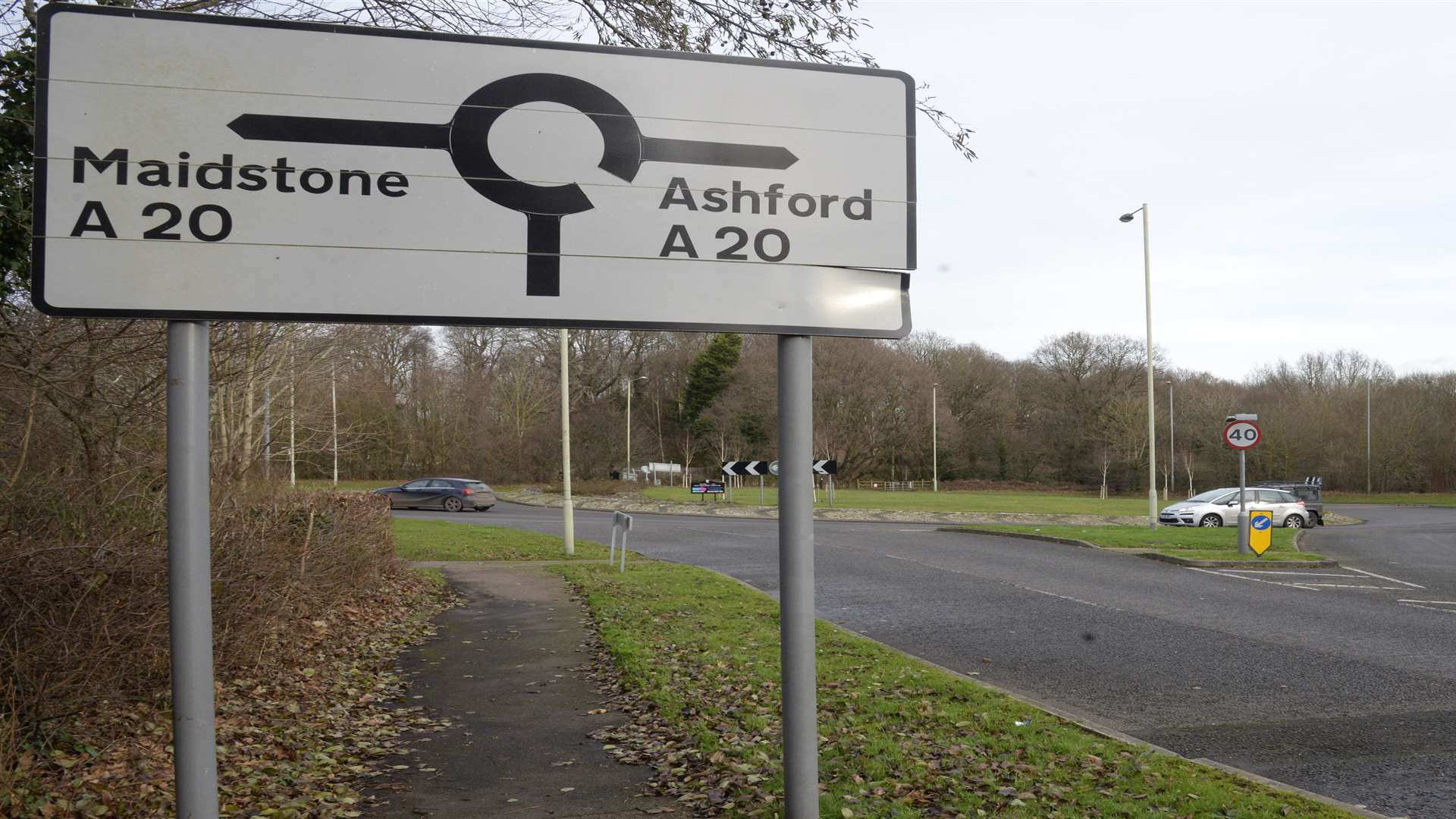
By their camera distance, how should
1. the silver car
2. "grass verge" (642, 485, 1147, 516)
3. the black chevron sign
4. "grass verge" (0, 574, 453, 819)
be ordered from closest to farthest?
1. "grass verge" (0, 574, 453, 819)
2. the silver car
3. the black chevron sign
4. "grass verge" (642, 485, 1147, 516)

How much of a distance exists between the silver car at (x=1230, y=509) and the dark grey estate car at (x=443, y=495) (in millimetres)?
23248

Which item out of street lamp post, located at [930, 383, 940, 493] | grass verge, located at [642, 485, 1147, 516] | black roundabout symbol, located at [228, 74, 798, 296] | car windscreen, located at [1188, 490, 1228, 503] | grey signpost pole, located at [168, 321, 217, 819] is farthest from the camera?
street lamp post, located at [930, 383, 940, 493]

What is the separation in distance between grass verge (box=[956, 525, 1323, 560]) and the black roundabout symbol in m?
17.6

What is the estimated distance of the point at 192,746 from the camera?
2936 mm

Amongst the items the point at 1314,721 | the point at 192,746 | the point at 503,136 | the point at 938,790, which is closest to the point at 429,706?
the point at 938,790

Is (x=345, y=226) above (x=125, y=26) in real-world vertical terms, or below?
below

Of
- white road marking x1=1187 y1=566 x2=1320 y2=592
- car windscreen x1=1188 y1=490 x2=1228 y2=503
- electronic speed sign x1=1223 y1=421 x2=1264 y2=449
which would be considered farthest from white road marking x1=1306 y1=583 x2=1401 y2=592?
car windscreen x1=1188 y1=490 x2=1228 y2=503

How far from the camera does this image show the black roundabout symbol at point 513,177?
10.9 ft

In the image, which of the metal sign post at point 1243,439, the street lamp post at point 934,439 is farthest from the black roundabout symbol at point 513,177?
the street lamp post at point 934,439

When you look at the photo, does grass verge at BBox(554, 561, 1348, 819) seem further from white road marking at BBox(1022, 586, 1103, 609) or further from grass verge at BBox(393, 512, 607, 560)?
grass verge at BBox(393, 512, 607, 560)

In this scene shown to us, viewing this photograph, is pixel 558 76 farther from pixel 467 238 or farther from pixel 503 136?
pixel 467 238

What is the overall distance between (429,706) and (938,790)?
145 inches

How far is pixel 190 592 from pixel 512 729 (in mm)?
3853

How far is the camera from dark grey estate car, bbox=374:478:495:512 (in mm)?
38531
